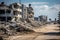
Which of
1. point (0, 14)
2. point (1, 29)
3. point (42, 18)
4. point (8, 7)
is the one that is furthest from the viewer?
point (42, 18)

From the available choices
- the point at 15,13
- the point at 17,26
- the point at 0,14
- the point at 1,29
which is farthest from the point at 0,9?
the point at 1,29

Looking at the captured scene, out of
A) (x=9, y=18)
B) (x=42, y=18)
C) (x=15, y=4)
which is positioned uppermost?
(x=15, y=4)

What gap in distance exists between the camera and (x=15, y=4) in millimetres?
69375

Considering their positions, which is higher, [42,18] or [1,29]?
[1,29]

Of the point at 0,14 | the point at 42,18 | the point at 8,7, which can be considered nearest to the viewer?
the point at 0,14

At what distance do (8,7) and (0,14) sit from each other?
5.32 m

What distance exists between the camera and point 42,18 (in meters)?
172

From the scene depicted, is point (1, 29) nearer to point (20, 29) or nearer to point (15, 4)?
point (20, 29)

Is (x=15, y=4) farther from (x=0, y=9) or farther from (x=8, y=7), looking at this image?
(x=0, y=9)

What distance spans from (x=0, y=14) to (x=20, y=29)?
2882 cm

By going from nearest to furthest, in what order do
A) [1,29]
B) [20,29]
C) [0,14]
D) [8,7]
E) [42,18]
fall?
[1,29]
[20,29]
[0,14]
[8,7]
[42,18]

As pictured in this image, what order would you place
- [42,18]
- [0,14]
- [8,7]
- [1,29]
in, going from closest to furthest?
1. [1,29]
2. [0,14]
3. [8,7]
4. [42,18]

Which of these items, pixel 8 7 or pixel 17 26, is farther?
pixel 8 7

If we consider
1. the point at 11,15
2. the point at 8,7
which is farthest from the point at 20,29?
the point at 8,7
